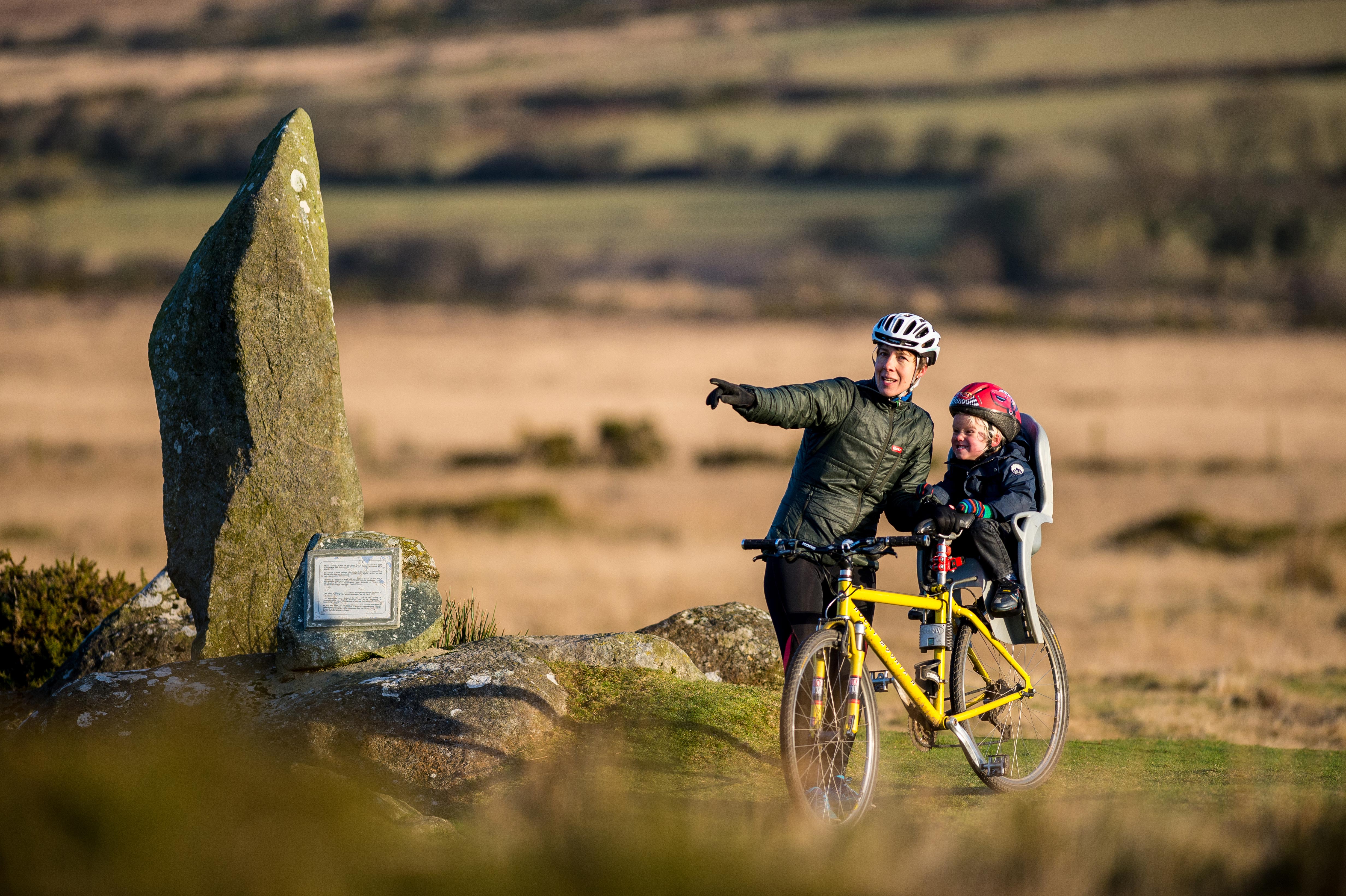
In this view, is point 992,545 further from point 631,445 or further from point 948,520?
point 631,445

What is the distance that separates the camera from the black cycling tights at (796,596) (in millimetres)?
7117

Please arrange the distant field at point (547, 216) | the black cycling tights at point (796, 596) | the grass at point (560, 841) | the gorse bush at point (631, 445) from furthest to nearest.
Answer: the distant field at point (547, 216) → the gorse bush at point (631, 445) → the black cycling tights at point (796, 596) → the grass at point (560, 841)

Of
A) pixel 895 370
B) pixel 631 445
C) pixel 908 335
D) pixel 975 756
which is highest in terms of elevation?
pixel 631 445

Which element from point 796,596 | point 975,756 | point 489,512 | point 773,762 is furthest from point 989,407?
→ point 489,512

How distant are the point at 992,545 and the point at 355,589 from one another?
3.90m

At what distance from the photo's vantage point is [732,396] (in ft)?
21.4

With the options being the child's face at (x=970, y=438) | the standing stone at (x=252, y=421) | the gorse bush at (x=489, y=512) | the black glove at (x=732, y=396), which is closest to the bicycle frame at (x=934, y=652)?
the child's face at (x=970, y=438)

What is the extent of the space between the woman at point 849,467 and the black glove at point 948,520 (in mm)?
297

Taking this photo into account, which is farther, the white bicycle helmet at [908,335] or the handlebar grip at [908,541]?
the white bicycle helmet at [908,335]

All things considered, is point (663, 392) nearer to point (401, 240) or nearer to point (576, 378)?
point (576, 378)

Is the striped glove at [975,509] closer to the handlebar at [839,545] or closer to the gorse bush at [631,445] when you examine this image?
the handlebar at [839,545]

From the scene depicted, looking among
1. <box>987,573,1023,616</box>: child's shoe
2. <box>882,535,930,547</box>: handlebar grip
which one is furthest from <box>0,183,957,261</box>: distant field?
<box>882,535,930,547</box>: handlebar grip

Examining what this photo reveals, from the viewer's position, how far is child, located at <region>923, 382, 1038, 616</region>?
7383mm

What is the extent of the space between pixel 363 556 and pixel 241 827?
15.3 feet
